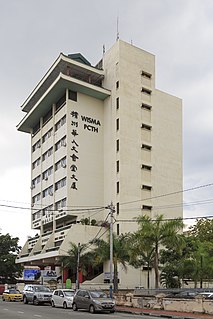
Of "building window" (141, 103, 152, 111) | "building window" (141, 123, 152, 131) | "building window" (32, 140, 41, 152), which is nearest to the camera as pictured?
"building window" (141, 123, 152, 131)

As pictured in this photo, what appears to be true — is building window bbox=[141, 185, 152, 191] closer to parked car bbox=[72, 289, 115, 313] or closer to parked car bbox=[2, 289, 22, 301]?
parked car bbox=[2, 289, 22, 301]

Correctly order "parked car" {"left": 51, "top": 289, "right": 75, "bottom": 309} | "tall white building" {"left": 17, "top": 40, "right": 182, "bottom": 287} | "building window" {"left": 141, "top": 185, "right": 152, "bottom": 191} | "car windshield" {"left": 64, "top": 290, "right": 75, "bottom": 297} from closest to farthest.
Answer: "parked car" {"left": 51, "top": 289, "right": 75, "bottom": 309}, "car windshield" {"left": 64, "top": 290, "right": 75, "bottom": 297}, "tall white building" {"left": 17, "top": 40, "right": 182, "bottom": 287}, "building window" {"left": 141, "top": 185, "right": 152, "bottom": 191}

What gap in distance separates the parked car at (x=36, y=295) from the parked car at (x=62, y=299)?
207 cm

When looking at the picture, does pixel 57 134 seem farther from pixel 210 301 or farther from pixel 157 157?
pixel 210 301

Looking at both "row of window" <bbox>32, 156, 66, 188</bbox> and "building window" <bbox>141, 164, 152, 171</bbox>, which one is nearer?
"row of window" <bbox>32, 156, 66, 188</bbox>

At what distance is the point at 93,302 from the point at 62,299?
19.9 feet

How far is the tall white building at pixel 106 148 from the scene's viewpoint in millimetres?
69188

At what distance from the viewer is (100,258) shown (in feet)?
173

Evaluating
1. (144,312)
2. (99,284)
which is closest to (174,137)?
(99,284)

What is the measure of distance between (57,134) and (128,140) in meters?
11.1

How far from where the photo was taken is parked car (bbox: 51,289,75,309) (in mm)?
36969

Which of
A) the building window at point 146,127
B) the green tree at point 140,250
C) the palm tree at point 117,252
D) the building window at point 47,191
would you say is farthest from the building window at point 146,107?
the green tree at point 140,250

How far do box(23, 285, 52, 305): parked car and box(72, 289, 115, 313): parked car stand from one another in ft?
23.8

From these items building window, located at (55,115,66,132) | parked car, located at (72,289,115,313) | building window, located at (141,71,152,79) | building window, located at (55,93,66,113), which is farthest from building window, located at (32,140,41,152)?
parked car, located at (72,289,115,313)
